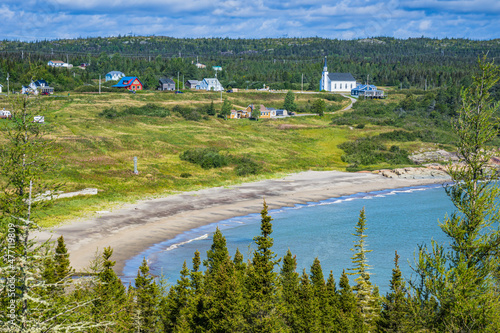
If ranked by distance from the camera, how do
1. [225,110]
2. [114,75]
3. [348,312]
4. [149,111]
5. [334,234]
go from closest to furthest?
[348,312]
[334,234]
[149,111]
[225,110]
[114,75]

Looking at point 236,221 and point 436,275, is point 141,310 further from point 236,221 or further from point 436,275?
point 236,221

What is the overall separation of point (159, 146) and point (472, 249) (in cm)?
6801

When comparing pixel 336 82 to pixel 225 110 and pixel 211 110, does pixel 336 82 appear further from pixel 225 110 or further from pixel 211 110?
pixel 225 110

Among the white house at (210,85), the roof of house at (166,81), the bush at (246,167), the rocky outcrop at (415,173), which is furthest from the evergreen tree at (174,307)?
the white house at (210,85)

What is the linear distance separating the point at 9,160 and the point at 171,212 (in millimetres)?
38641

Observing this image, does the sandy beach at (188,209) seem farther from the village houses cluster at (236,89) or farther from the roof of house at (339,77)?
the roof of house at (339,77)

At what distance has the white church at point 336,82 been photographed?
168 m

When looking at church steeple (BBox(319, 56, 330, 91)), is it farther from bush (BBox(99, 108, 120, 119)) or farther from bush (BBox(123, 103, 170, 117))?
bush (BBox(99, 108, 120, 119))

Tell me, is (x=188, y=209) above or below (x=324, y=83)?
below

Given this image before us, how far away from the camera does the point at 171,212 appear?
5112 centimetres

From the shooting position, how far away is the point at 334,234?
48.1 meters

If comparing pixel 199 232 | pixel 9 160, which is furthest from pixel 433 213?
pixel 9 160

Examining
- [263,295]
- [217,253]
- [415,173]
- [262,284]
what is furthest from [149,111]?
[263,295]

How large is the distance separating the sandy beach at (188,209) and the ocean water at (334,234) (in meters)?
1.66
